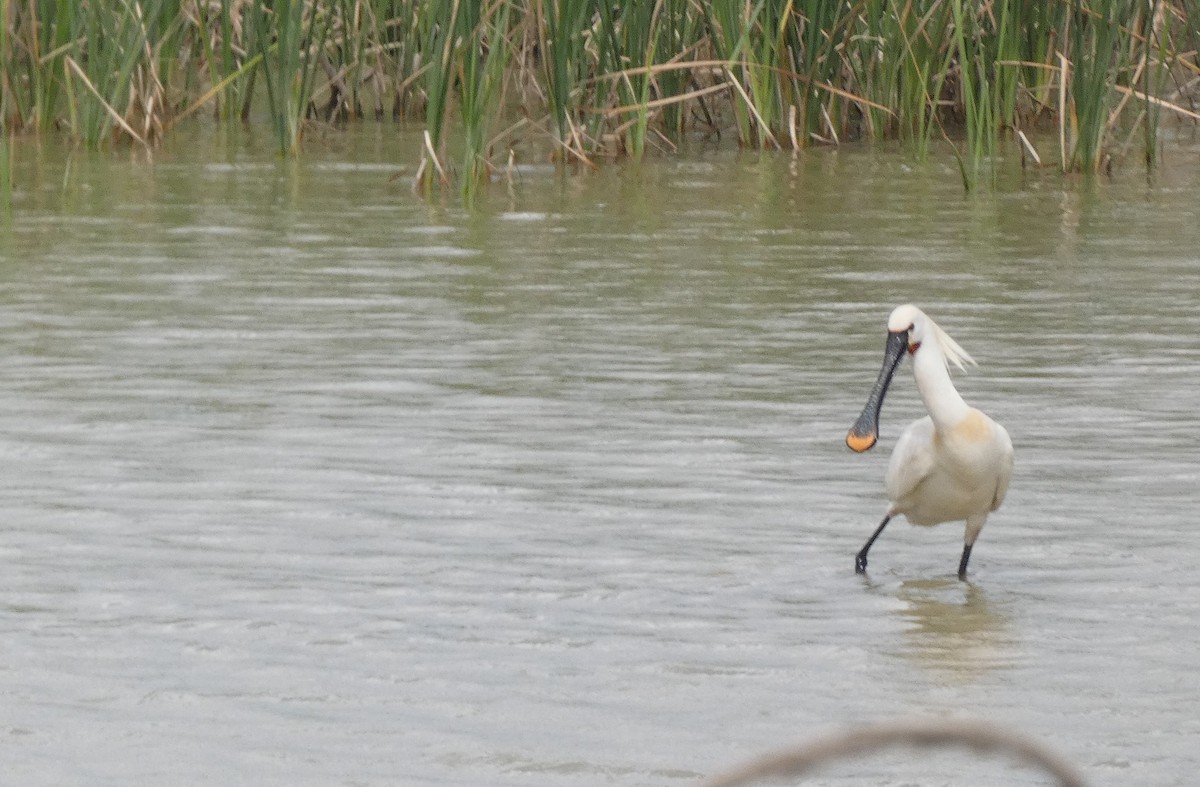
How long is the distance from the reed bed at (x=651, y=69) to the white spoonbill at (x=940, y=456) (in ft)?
16.6

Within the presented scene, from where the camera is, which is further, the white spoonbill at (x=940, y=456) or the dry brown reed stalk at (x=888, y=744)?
the white spoonbill at (x=940, y=456)

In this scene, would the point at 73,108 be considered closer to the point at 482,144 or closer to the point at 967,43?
the point at 482,144

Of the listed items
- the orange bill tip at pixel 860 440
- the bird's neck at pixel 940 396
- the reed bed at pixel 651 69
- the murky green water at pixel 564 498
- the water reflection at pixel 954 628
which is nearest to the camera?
the murky green water at pixel 564 498

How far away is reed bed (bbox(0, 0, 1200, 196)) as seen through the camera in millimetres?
10477

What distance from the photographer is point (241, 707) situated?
Result: 3.55 m

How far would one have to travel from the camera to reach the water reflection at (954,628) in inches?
160

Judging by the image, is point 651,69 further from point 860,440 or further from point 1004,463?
point 1004,463

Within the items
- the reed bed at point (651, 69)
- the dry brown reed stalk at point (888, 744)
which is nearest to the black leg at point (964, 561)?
the dry brown reed stalk at point (888, 744)

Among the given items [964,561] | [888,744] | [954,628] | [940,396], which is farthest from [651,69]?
[888,744]

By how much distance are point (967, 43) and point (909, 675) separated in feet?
26.6

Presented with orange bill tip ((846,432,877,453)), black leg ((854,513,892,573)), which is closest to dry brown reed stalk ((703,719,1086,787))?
black leg ((854,513,892,573))

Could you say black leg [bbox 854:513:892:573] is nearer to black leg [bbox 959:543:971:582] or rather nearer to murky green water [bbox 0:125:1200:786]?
murky green water [bbox 0:125:1200:786]

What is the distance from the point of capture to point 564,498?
5.17 metres

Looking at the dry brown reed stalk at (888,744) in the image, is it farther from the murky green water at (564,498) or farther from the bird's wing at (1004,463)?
the bird's wing at (1004,463)
